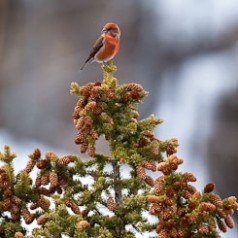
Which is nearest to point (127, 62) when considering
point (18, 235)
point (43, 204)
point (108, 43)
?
point (108, 43)

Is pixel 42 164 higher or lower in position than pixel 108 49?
lower

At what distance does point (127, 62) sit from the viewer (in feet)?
24.7

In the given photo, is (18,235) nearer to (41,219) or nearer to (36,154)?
(41,219)

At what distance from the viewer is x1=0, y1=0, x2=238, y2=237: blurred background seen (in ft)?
23.3

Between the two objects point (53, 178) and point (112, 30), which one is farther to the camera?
point (112, 30)

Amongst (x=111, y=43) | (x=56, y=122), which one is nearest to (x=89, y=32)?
Result: (x=56, y=122)

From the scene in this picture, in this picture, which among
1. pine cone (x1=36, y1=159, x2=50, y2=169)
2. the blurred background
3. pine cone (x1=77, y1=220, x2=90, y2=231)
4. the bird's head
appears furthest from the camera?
the blurred background

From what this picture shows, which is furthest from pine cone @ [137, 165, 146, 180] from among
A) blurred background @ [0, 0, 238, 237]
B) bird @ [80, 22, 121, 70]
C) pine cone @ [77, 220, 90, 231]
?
blurred background @ [0, 0, 238, 237]

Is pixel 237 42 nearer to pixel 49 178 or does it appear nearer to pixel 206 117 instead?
pixel 206 117

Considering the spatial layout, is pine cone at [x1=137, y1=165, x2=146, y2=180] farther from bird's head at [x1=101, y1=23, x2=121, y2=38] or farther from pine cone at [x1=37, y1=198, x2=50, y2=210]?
bird's head at [x1=101, y1=23, x2=121, y2=38]

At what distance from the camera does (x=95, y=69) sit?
6848 mm

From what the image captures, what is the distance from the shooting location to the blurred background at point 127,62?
711 centimetres

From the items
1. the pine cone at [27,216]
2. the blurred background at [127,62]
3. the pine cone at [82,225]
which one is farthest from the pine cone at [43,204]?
the blurred background at [127,62]

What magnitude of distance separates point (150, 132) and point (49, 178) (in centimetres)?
26
